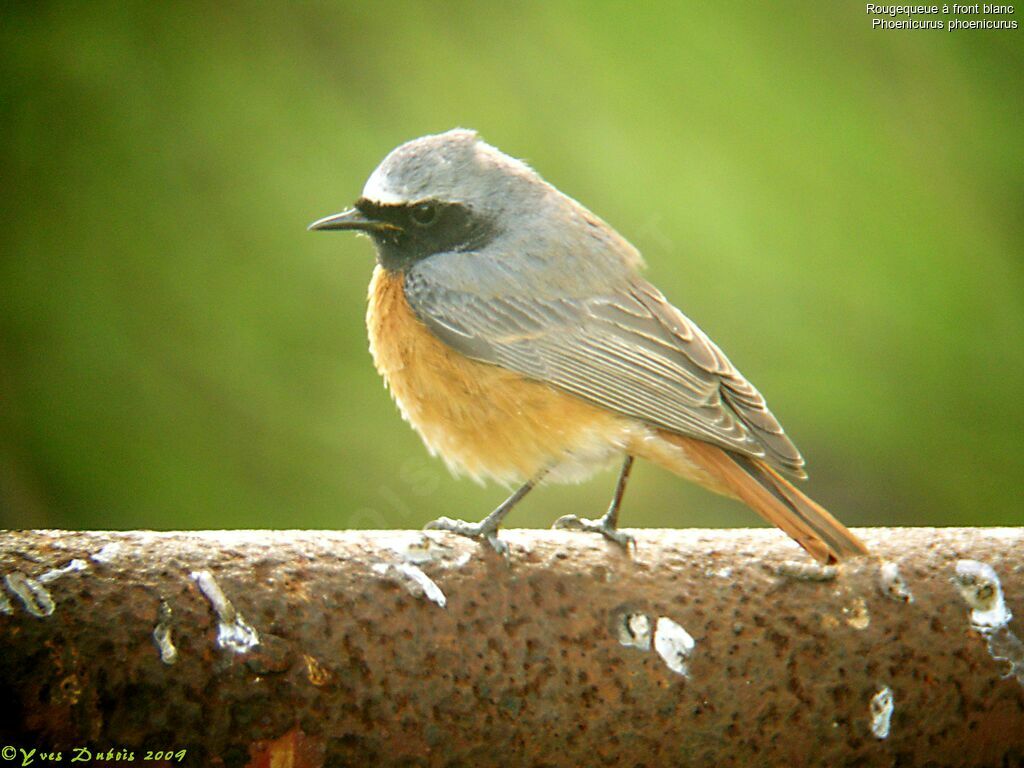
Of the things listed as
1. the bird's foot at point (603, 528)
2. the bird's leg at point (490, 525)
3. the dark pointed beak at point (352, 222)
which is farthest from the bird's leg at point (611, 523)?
the dark pointed beak at point (352, 222)

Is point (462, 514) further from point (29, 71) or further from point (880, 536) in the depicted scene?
point (29, 71)

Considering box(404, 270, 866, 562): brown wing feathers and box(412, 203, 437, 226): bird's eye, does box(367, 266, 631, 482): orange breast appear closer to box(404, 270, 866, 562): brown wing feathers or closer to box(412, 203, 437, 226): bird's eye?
box(404, 270, 866, 562): brown wing feathers

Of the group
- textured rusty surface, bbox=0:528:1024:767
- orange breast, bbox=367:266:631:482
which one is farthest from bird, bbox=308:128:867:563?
textured rusty surface, bbox=0:528:1024:767

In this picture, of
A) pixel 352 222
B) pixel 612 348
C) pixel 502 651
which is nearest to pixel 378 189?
pixel 352 222

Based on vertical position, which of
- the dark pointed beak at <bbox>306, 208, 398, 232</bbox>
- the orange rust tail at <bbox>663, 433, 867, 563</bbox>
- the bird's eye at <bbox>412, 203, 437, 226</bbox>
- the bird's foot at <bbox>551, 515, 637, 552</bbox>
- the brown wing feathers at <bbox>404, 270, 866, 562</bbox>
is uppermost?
the bird's eye at <bbox>412, 203, 437, 226</bbox>

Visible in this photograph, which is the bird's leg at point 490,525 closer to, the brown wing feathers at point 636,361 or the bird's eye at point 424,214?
the brown wing feathers at point 636,361

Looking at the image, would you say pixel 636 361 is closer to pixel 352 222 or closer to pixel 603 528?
pixel 603 528
